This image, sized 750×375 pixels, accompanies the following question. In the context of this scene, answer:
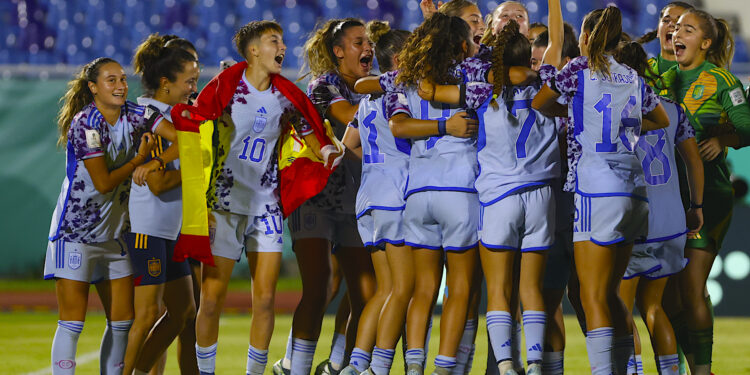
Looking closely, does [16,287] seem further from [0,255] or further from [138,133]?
[138,133]

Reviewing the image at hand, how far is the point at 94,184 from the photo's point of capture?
4984mm

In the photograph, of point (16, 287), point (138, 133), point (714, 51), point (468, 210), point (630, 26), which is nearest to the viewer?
point (468, 210)

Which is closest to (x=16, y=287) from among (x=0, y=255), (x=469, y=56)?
(x=0, y=255)

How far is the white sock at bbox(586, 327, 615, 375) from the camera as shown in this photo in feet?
15.3

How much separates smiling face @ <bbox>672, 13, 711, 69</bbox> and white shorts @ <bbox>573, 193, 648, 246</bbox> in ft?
4.17

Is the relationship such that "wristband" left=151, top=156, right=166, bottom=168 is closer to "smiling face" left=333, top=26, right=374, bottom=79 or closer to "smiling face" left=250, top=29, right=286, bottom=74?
"smiling face" left=250, top=29, right=286, bottom=74

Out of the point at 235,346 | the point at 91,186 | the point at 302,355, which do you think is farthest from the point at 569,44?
the point at 235,346

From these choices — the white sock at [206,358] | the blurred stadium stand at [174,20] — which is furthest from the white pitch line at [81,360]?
the blurred stadium stand at [174,20]

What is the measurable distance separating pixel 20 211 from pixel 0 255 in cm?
62

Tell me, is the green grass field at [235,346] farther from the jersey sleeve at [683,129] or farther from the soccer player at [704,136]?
the jersey sleeve at [683,129]

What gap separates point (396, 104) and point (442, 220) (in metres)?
0.64

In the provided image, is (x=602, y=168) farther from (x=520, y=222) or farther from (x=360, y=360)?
(x=360, y=360)

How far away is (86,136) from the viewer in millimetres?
4980

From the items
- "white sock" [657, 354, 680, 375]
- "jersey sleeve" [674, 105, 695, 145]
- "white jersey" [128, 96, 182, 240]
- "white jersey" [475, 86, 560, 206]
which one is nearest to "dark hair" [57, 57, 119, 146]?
"white jersey" [128, 96, 182, 240]
